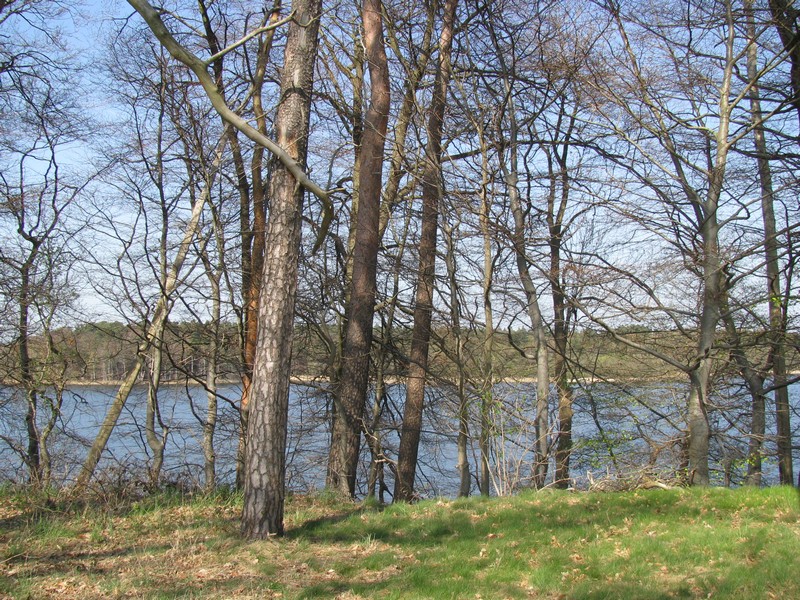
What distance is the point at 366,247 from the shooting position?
1070 cm

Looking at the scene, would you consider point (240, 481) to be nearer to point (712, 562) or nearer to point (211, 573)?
point (211, 573)

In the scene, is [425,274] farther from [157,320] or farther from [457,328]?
[157,320]

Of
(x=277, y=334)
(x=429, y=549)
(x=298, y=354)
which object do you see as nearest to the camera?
(x=429, y=549)

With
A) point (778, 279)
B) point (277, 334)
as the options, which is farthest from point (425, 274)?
point (778, 279)

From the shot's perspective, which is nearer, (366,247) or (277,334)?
(277,334)

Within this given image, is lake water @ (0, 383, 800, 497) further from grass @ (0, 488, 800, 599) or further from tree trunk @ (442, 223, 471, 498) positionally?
grass @ (0, 488, 800, 599)

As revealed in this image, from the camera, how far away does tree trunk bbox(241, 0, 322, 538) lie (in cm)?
562

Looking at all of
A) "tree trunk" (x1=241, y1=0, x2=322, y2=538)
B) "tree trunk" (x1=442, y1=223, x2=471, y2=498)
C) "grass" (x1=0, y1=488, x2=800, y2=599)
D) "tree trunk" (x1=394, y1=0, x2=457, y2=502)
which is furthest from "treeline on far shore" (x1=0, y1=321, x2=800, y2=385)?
"tree trunk" (x1=241, y1=0, x2=322, y2=538)

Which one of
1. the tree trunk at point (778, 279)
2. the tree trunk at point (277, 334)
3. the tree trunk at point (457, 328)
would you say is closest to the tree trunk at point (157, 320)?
the tree trunk at point (457, 328)

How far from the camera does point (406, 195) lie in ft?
42.9

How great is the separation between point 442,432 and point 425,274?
3.16 metres

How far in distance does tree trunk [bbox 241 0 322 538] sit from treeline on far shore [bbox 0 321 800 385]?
4.08 meters

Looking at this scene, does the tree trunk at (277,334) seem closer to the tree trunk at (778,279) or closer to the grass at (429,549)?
the grass at (429,549)

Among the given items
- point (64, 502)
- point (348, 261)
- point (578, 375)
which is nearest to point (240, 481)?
point (64, 502)
